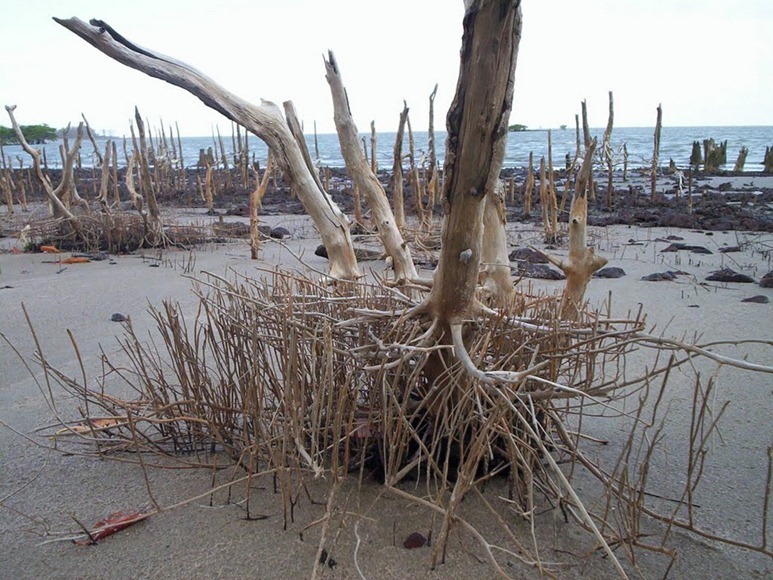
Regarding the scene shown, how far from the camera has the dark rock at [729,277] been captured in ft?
20.6

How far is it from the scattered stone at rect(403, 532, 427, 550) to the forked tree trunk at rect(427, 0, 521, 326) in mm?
808

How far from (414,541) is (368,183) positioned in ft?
7.87

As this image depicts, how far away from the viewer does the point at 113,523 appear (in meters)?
2.23

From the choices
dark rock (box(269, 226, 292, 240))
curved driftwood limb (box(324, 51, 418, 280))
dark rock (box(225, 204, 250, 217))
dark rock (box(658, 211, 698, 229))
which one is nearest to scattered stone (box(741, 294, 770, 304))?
curved driftwood limb (box(324, 51, 418, 280))

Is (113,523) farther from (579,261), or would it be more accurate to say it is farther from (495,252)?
(579,261)

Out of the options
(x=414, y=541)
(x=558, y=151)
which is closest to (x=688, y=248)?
(x=414, y=541)

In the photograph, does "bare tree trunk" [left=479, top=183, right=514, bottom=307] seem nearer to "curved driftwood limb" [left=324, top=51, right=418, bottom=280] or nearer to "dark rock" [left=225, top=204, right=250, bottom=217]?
"curved driftwood limb" [left=324, top=51, right=418, bottom=280]

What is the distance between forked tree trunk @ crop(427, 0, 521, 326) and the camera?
1620 millimetres

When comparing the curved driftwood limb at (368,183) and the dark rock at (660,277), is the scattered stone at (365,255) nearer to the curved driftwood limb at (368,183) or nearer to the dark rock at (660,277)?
the dark rock at (660,277)

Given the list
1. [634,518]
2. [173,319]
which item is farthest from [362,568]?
[173,319]

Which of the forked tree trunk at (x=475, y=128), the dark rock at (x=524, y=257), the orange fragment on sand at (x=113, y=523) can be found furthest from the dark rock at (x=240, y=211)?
the forked tree trunk at (x=475, y=128)

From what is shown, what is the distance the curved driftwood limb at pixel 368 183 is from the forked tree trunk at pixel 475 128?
162 centimetres

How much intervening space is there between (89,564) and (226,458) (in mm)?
717

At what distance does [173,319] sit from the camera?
2.62 metres
